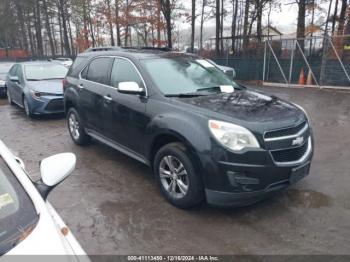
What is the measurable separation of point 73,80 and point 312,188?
173 inches

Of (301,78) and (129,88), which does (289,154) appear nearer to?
(129,88)

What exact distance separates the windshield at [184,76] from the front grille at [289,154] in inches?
53.2

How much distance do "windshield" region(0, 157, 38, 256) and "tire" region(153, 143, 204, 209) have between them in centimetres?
196

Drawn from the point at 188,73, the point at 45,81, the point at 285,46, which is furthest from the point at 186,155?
the point at 285,46

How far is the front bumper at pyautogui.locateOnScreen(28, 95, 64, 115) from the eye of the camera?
8609mm

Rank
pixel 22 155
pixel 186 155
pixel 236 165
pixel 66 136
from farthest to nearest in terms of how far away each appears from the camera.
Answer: pixel 66 136
pixel 22 155
pixel 186 155
pixel 236 165

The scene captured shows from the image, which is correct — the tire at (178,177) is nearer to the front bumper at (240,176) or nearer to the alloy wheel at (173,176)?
the alloy wheel at (173,176)

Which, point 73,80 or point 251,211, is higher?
point 73,80

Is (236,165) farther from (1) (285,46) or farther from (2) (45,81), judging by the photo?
(1) (285,46)

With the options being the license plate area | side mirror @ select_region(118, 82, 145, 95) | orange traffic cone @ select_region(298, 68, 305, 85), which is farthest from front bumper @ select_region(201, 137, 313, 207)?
orange traffic cone @ select_region(298, 68, 305, 85)

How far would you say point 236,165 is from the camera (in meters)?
3.29

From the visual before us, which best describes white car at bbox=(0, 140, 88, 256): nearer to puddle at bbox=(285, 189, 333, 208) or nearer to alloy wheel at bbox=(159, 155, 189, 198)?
alloy wheel at bbox=(159, 155, 189, 198)

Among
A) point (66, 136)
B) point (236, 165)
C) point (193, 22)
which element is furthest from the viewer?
point (193, 22)

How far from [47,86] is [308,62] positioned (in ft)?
35.7
